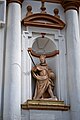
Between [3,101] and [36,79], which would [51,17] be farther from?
[3,101]

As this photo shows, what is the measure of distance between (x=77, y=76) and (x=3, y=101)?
190cm

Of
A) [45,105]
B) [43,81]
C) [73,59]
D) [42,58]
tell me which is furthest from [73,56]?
[45,105]

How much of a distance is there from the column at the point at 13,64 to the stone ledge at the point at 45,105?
21cm

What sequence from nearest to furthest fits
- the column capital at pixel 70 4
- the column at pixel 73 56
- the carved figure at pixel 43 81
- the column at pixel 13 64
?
the column at pixel 13 64 → the column at pixel 73 56 → the carved figure at pixel 43 81 → the column capital at pixel 70 4

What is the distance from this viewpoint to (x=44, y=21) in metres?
9.01

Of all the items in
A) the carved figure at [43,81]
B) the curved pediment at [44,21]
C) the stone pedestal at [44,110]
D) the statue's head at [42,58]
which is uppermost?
the curved pediment at [44,21]

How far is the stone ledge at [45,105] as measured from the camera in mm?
7895

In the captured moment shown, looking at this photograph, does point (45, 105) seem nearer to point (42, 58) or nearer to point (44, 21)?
point (42, 58)

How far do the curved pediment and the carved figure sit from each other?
1.06 meters

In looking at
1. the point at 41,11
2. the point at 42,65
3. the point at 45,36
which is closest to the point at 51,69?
the point at 42,65

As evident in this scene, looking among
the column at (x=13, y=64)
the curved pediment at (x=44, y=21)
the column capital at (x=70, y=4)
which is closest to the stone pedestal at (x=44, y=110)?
the column at (x=13, y=64)

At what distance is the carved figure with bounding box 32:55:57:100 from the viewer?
27.2ft

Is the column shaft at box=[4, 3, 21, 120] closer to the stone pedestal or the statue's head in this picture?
the stone pedestal

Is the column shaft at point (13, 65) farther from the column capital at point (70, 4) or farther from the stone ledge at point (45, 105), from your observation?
the column capital at point (70, 4)
